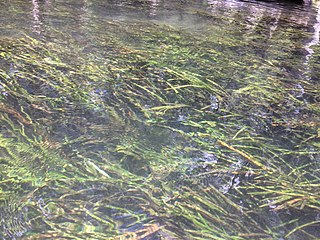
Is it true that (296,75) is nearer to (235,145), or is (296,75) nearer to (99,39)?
(235,145)

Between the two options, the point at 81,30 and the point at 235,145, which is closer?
the point at 235,145

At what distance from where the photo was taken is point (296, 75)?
356 centimetres

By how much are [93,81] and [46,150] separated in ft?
3.80

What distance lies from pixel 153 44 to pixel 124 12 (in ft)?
8.10

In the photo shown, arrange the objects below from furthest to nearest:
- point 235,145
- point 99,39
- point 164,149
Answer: point 99,39
point 235,145
point 164,149

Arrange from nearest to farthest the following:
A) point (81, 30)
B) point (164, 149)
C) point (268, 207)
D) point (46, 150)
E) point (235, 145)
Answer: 1. point (268, 207)
2. point (46, 150)
3. point (164, 149)
4. point (235, 145)
5. point (81, 30)

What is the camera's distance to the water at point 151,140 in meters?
1.30

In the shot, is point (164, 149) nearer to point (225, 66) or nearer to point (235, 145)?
point (235, 145)

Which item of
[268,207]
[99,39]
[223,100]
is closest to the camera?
[268,207]

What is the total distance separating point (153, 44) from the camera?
405 cm

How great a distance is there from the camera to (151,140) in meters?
1.88

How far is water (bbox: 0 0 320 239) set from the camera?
1.30 metres

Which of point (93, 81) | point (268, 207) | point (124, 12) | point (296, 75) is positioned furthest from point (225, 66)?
point (124, 12)

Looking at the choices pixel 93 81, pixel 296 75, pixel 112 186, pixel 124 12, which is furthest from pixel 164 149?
pixel 124 12
